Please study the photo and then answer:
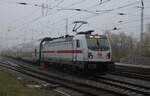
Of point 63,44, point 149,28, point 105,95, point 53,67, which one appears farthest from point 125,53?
point 105,95

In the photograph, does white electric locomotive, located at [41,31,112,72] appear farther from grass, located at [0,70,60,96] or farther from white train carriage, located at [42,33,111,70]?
grass, located at [0,70,60,96]

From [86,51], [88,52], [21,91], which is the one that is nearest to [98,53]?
[88,52]

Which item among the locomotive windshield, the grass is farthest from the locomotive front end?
the grass

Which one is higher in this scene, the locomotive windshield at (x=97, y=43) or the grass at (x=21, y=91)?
the locomotive windshield at (x=97, y=43)

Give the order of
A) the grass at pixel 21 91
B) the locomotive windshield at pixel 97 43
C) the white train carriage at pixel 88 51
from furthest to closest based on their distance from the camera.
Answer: the locomotive windshield at pixel 97 43 < the white train carriage at pixel 88 51 < the grass at pixel 21 91

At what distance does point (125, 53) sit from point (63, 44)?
39166mm

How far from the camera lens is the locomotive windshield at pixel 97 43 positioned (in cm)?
1883

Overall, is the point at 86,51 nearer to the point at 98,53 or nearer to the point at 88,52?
the point at 88,52

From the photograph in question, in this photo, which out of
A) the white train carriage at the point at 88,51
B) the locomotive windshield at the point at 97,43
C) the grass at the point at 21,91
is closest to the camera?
the grass at the point at 21,91

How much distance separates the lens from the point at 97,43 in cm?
1909

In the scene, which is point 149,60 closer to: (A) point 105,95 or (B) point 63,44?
(B) point 63,44

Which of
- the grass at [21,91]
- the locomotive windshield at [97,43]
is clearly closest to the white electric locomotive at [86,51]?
the locomotive windshield at [97,43]

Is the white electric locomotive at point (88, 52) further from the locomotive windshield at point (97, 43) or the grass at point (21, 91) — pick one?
the grass at point (21, 91)

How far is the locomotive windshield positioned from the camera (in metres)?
18.8
